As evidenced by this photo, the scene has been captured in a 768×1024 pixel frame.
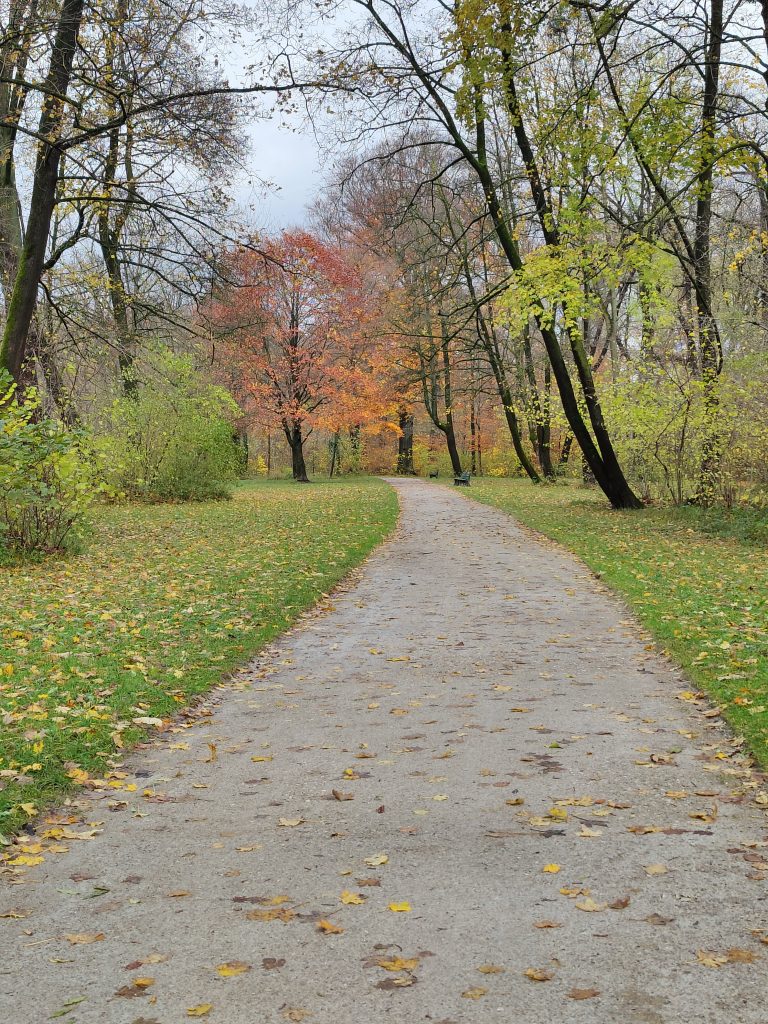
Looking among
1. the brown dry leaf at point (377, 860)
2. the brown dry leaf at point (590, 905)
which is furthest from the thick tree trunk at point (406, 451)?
the brown dry leaf at point (590, 905)

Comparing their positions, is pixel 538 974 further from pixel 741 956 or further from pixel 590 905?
pixel 741 956

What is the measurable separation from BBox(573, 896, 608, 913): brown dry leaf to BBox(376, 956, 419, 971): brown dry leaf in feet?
2.31

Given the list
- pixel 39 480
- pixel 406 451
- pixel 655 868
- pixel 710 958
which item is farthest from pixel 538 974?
pixel 406 451

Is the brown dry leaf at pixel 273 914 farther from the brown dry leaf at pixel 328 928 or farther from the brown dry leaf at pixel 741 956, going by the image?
the brown dry leaf at pixel 741 956

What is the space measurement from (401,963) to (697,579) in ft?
27.3

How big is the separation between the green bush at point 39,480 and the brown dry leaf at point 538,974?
29.2 ft

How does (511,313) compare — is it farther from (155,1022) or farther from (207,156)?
(155,1022)

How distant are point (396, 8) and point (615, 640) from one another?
13400mm

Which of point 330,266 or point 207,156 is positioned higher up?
point 330,266

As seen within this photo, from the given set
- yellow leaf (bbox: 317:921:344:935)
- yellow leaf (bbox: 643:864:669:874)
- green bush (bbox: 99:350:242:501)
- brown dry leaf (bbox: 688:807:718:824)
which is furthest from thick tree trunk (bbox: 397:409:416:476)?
yellow leaf (bbox: 317:921:344:935)

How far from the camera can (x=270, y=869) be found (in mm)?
3467

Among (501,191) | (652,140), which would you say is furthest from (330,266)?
(652,140)

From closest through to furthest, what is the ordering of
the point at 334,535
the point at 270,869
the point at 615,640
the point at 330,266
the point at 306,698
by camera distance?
the point at 270,869, the point at 306,698, the point at 615,640, the point at 334,535, the point at 330,266

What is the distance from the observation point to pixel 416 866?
11.3ft
